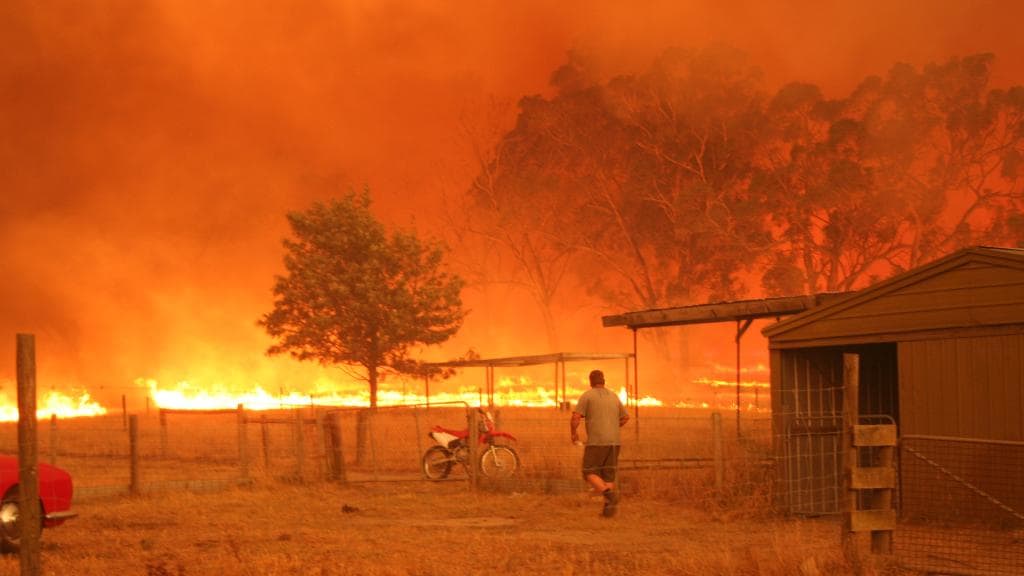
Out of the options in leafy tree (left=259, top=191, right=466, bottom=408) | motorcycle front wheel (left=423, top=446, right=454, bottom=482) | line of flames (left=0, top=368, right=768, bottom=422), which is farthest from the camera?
line of flames (left=0, top=368, right=768, bottom=422)

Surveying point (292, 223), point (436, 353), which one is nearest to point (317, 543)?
point (292, 223)

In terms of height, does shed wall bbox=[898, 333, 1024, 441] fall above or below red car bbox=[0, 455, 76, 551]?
above

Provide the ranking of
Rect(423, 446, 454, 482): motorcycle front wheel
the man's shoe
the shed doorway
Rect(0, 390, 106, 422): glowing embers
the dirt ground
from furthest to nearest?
1. Rect(0, 390, 106, 422): glowing embers
2. Rect(423, 446, 454, 482): motorcycle front wheel
3. the shed doorway
4. the man's shoe
5. the dirt ground

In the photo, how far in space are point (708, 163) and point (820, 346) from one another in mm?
35149

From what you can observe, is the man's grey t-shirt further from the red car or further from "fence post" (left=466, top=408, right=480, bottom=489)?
the red car

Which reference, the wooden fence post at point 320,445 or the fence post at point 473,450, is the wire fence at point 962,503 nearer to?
the fence post at point 473,450

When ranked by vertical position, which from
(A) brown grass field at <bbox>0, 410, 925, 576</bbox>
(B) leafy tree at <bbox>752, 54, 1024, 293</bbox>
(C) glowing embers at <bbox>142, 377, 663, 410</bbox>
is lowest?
(C) glowing embers at <bbox>142, 377, 663, 410</bbox>

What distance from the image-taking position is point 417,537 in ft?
40.1

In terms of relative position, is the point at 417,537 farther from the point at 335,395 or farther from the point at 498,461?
the point at 335,395

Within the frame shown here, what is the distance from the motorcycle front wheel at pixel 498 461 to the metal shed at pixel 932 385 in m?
4.61

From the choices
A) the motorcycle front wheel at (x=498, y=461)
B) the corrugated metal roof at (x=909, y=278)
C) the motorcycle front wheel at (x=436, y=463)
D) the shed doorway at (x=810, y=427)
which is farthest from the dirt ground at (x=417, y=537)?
the corrugated metal roof at (x=909, y=278)

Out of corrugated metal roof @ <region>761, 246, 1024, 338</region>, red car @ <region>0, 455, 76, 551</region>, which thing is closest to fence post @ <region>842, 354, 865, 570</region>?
corrugated metal roof @ <region>761, 246, 1024, 338</region>

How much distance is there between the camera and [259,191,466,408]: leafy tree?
37938 mm

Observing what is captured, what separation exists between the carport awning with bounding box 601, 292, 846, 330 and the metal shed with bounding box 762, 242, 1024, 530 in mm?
2333
